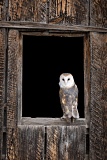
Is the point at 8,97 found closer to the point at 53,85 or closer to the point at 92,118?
the point at 92,118

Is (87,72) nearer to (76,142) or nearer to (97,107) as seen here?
(97,107)

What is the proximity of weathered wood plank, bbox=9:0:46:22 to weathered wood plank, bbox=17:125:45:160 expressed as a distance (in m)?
0.68

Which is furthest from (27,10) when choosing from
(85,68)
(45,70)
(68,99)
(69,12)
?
(45,70)

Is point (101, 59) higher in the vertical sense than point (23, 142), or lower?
higher

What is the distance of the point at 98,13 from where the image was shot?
247 centimetres

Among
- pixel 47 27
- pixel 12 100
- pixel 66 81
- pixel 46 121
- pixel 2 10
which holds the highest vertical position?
pixel 2 10

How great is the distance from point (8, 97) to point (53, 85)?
1.71 metres

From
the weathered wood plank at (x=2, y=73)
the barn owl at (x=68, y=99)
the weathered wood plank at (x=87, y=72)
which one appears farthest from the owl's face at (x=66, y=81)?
the weathered wood plank at (x=2, y=73)

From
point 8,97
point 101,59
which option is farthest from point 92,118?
point 8,97

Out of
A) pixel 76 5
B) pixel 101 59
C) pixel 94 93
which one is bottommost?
pixel 94 93

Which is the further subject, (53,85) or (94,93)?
(53,85)

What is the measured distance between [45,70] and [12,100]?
1.75m

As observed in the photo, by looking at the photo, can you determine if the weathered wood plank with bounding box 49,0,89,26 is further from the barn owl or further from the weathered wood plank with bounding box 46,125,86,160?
the weathered wood plank with bounding box 46,125,86,160

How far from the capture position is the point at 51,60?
4004 mm
